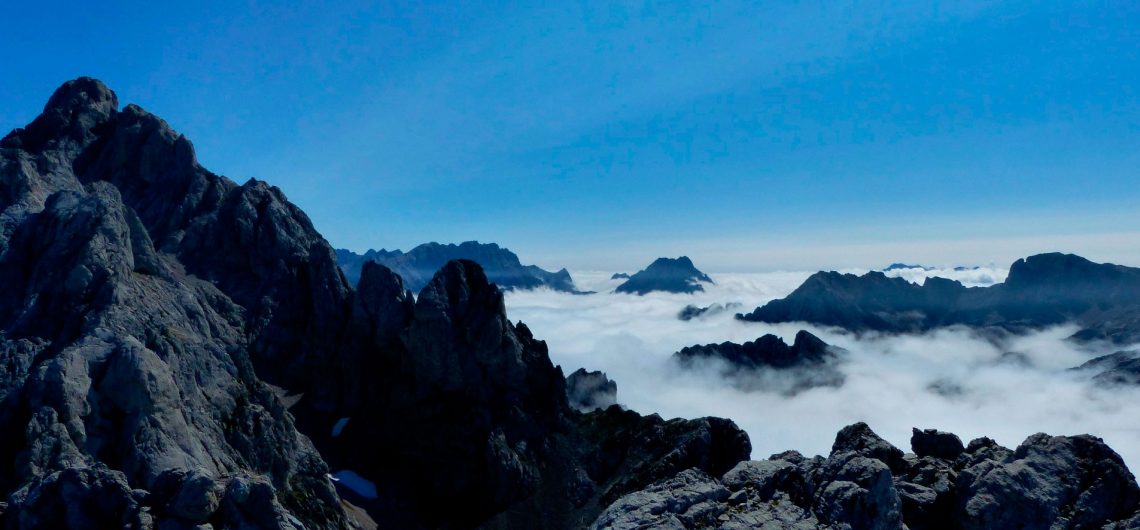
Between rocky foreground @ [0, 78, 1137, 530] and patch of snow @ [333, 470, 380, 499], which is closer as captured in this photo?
rocky foreground @ [0, 78, 1137, 530]

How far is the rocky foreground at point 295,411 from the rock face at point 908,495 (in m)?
0.15

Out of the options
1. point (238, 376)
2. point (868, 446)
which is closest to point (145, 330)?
point (238, 376)

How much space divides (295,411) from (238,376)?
5583 centimetres

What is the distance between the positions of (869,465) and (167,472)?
39.5 m

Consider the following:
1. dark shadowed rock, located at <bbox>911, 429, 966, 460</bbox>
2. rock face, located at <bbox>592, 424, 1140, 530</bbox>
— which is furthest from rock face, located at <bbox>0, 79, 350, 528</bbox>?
dark shadowed rock, located at <bbox>911, 429, 966, 460</bbox>

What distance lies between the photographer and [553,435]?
461 feet

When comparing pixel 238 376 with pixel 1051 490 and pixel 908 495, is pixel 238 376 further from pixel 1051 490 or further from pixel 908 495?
pixel 1051 490

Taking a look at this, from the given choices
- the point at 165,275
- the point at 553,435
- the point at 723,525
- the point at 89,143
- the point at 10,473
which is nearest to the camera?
the point at 723,525

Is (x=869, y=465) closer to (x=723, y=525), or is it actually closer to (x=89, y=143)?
(x=723, y=525)

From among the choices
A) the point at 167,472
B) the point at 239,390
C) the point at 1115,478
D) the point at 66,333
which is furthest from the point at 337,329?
the point at 1115,478

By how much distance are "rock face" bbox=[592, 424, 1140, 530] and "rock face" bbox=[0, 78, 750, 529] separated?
76.4 ft

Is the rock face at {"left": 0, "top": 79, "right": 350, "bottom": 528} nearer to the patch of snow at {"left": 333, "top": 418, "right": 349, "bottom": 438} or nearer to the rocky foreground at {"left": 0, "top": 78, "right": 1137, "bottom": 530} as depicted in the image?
the rocky foreground at {"left": 0, "top": 78, "right": 1137, "bottom": 530}

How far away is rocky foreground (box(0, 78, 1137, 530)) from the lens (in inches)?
1353

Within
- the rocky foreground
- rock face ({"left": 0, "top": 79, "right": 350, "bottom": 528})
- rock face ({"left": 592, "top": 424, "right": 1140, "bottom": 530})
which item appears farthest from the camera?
rock face ({"left": 0, "top": 79, "right": 350, "bottom": 528})
